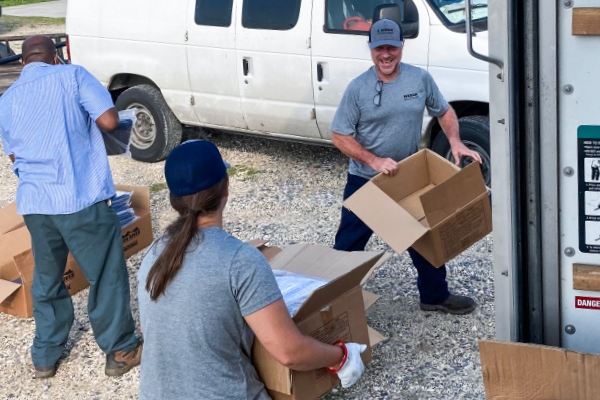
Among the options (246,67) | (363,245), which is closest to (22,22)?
(246,67)

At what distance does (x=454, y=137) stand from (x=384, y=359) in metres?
1.36

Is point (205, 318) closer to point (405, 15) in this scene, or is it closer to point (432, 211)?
point (432, 211)

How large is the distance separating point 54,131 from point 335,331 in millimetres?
2039

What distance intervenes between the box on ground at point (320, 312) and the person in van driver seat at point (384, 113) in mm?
960

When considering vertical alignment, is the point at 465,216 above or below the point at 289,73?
below

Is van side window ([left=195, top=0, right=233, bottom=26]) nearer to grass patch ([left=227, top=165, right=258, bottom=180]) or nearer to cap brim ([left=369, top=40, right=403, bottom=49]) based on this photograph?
grass patch ([left=227, top=165, right=258, bottom=180])

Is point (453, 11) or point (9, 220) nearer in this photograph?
point (9, 220)

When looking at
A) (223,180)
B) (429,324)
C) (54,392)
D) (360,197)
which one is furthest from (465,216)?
(54,392)

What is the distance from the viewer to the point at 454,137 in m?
5.12

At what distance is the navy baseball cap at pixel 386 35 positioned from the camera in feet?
15.9

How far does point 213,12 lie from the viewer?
8.17 m

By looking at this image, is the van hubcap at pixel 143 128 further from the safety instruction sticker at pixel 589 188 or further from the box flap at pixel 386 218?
the safety instruction sticker at pixel 589 188

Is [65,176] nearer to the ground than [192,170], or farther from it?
nearer to the ground

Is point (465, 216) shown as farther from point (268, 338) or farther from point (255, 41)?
point (255, 41)
